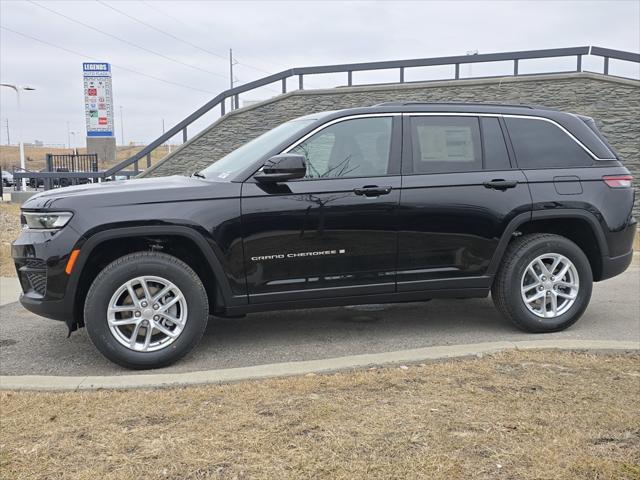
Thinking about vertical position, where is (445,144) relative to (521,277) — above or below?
above

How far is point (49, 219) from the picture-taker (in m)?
3.91

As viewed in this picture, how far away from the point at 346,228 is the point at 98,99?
109 feet

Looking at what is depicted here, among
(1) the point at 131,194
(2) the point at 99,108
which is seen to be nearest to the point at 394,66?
(1) the point at 131,194

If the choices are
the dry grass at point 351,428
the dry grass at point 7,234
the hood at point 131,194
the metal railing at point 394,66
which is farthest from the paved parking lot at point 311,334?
the metal railing at point 394,66

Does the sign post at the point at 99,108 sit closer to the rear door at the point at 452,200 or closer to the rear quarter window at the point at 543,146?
the rear door at the point at 452,200

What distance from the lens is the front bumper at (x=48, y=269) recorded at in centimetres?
387

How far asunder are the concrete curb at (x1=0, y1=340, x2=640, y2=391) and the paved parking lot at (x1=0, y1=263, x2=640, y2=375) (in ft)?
0.82

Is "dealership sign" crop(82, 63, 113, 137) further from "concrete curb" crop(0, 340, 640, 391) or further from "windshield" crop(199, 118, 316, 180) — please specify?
"concrete curb" crop(0, 340, 640, 391)

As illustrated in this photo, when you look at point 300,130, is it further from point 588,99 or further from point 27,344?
point 588,99

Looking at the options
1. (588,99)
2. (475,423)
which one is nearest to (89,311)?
(475,423)

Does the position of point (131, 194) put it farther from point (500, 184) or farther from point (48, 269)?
point (500, 184)

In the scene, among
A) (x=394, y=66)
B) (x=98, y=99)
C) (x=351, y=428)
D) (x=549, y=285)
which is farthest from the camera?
(x=98, y=99)

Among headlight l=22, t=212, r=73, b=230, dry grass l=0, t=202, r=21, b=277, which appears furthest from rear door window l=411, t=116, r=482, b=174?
dry grass l=0, t=202, r=21, b=277

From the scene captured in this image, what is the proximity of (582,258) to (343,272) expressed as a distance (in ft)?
6.76
